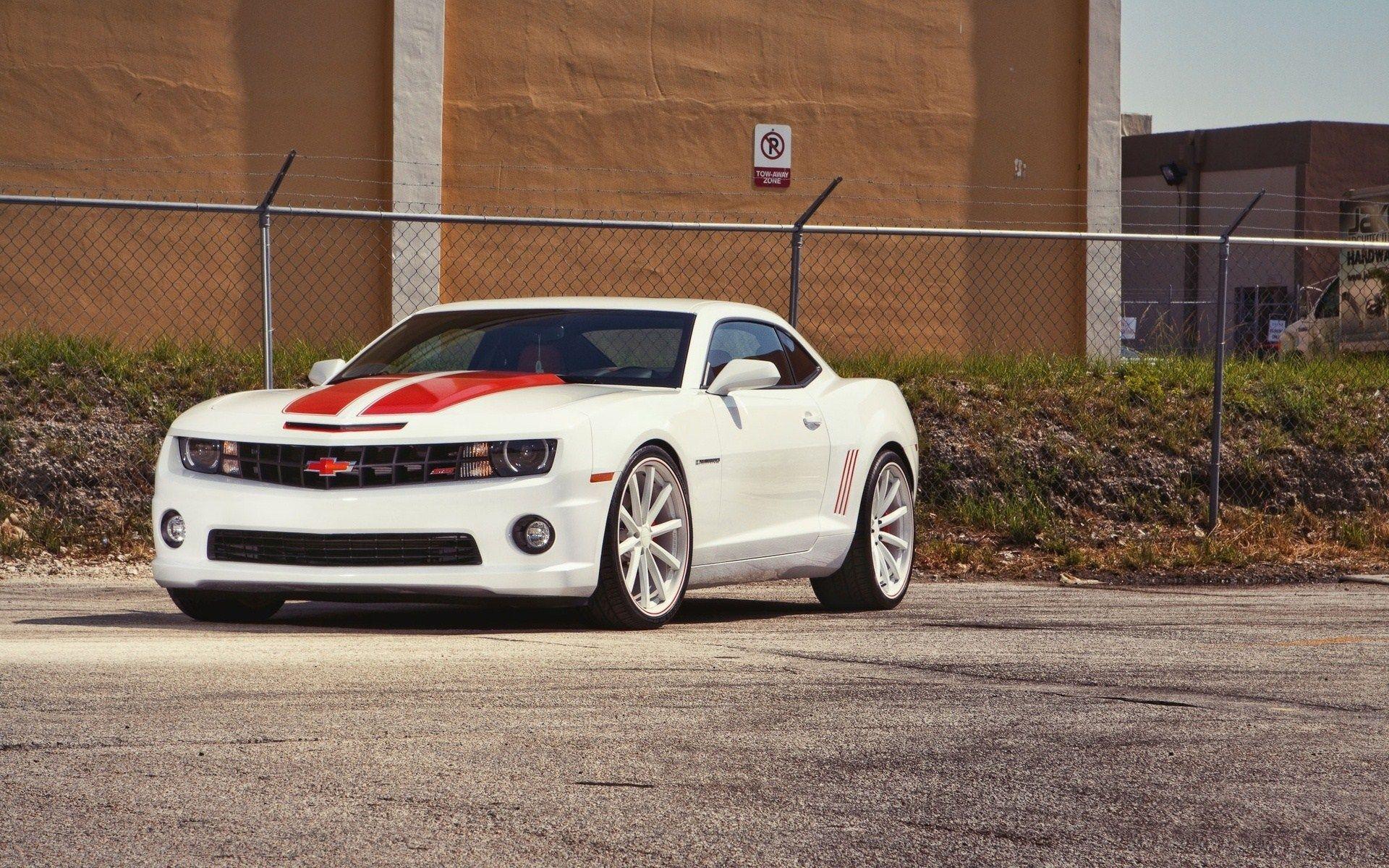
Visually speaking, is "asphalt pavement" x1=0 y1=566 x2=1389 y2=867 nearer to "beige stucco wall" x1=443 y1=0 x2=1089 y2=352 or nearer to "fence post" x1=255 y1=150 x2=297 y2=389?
"fence post" x1=255 y1=150 x2=297 y2=389

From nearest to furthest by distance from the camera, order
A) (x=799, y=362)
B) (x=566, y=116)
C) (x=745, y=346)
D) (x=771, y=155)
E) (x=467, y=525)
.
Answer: (x=467, y=525) < (x=745, y=346) < (x=799, y=362) < (x=566, y=116) < (x=771, y=155)

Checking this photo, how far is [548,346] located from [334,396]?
1.14 metres

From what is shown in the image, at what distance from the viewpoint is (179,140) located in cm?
1502

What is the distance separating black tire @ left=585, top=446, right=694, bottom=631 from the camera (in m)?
6.93

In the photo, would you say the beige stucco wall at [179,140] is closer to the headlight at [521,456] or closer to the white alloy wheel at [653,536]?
the white alloy wheel at [653,536]

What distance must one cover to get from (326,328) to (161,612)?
7.40 m

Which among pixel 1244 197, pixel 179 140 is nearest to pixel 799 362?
pixel 179 140

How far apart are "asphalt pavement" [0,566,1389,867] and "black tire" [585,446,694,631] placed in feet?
0.41

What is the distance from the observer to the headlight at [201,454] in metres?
7.09

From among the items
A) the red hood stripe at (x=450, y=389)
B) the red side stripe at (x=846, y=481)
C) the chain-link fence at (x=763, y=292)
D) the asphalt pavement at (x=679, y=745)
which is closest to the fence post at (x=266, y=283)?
the chain-link fence at (x=763, y=292)

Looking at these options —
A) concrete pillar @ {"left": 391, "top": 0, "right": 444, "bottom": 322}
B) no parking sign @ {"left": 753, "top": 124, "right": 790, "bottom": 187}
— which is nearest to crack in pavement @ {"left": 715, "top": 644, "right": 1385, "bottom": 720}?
concrete pillar @ {"left": 391, "top": 0, "right": 444, "bottom": 322}

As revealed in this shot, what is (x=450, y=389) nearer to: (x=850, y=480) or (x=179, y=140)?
(x=850, y=480)

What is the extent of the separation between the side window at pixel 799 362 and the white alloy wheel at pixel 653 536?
1.55 meters

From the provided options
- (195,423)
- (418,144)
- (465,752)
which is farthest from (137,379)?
(465,752)
